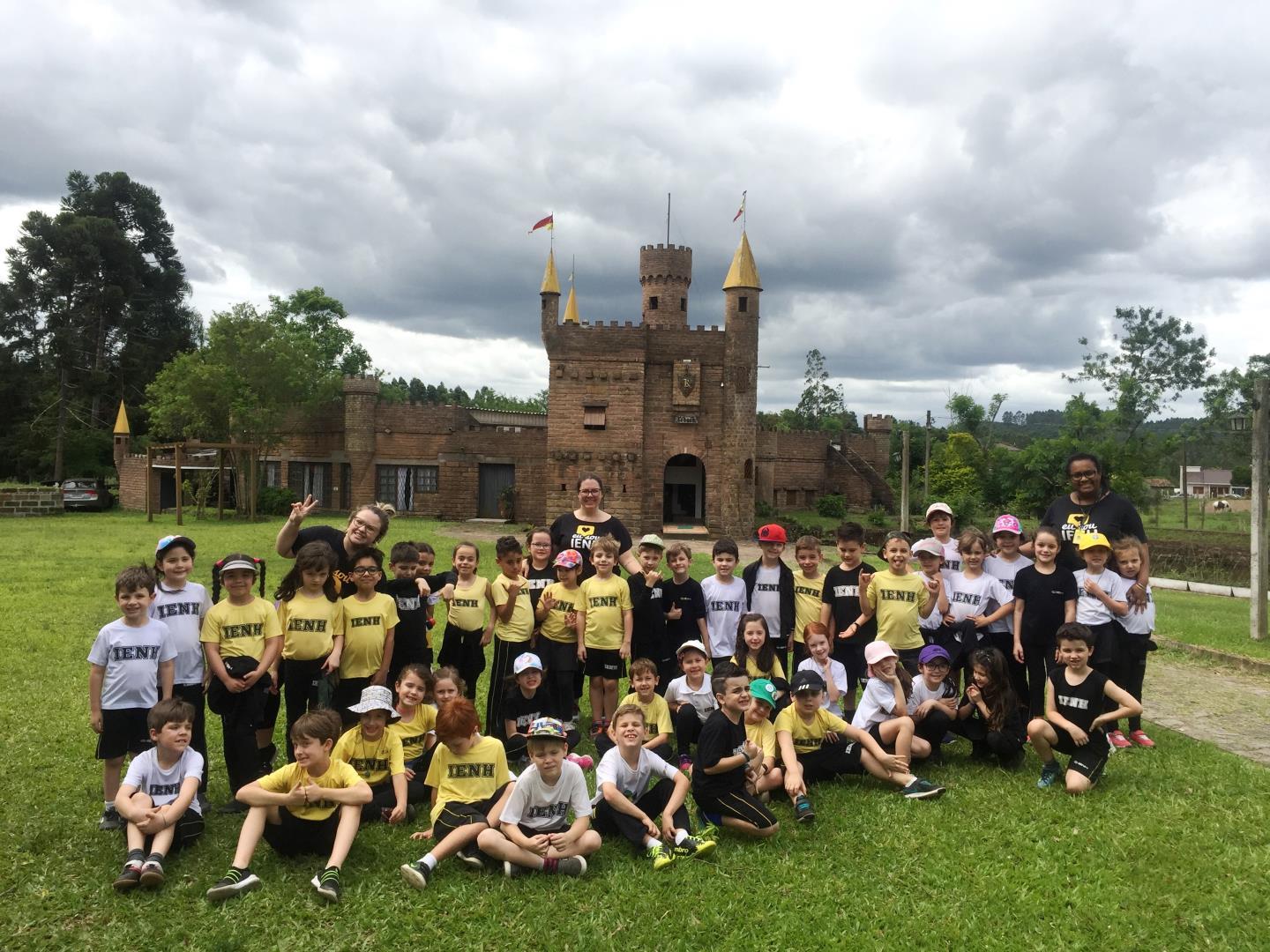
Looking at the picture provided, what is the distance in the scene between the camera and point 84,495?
29688 millimetres

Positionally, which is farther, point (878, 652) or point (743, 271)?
point (743, 271)

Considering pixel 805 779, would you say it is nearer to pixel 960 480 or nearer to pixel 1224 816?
pixel 1224 816

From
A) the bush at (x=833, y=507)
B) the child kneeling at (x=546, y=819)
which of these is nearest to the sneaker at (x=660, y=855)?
the child kneeling at (x=546, y=819)

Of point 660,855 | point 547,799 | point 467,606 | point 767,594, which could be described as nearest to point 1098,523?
point 767,594

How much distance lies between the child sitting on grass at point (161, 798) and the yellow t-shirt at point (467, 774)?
1206mm

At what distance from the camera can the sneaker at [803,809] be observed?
487 centimetres

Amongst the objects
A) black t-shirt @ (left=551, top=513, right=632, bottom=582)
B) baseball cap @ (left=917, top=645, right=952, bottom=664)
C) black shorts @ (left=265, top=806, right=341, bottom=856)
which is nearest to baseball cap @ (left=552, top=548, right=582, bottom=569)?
black t-shirt @ (left=551, top=513, right=632, bottom=582)

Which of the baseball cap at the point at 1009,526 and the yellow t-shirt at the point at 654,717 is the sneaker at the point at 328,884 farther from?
the baseball cap at the point at 1009,526

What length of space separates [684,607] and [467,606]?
1635 mm

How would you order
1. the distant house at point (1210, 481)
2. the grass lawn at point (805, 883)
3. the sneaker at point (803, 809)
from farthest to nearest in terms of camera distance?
1. the distant house at point (1210, 481)
2. the sneaker at point (803, 809)
3. the grass lawn at point (805, 883)

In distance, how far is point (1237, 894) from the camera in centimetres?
399

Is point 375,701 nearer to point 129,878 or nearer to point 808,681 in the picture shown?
point 129,878

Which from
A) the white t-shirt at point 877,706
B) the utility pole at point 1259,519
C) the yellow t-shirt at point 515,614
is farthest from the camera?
the utility pole at point 1259,519

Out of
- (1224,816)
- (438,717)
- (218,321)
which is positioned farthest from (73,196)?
(1224,816)
